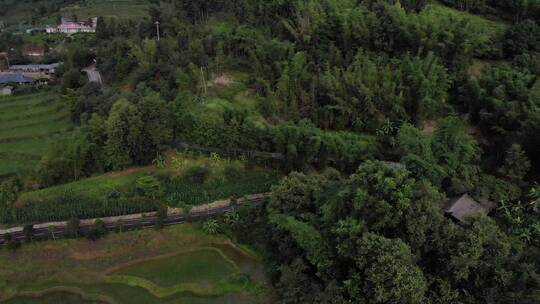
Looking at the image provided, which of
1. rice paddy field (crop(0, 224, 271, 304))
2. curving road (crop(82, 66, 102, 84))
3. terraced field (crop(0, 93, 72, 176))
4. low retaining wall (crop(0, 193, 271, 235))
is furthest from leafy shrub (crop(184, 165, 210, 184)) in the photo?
curving road (crop(82, 66, 102, 84))

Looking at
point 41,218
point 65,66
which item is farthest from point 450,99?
point 65,66

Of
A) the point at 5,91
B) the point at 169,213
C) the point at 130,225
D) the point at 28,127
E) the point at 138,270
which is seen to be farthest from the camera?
the point at 5,91

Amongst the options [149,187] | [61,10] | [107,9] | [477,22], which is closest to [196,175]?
[149,187]

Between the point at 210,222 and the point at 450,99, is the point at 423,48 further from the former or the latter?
the point at 210,222

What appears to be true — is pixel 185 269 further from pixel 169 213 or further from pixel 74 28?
pixel 74 28

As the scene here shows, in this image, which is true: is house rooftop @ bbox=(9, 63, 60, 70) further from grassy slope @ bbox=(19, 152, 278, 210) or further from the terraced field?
grassy slope @ bbox=(19, 152, 278, 210)

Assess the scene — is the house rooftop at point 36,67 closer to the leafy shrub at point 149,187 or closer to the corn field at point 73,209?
the corn field at point 73,209
